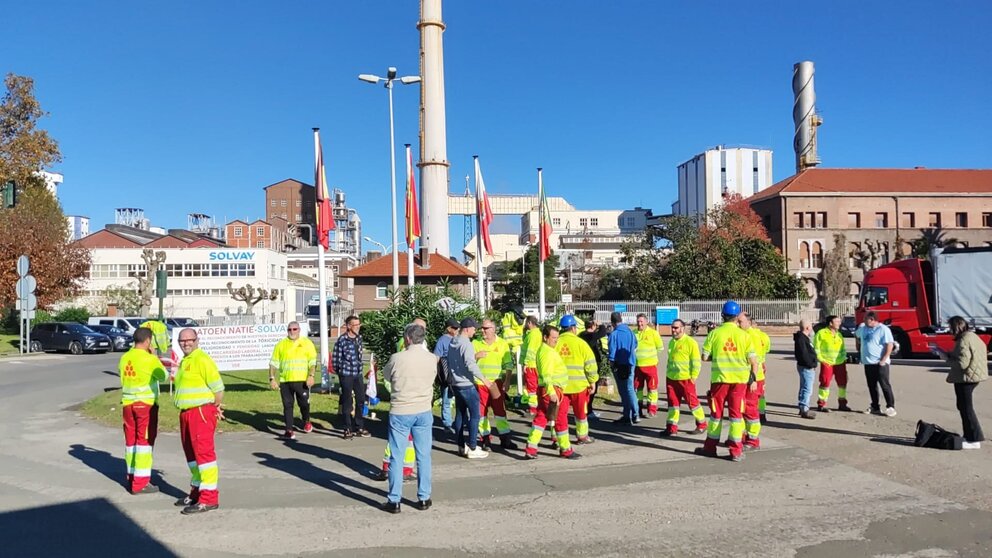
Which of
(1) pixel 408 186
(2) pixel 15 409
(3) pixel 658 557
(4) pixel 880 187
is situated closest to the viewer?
(3) pixel 658 557

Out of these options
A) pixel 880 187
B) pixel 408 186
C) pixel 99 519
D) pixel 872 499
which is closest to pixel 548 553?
pixel 872 499

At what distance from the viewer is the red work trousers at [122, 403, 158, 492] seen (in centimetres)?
774

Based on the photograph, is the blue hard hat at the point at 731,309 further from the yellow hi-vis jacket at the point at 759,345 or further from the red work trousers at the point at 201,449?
the red work trousers at the point at 201,449

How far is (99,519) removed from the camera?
684 cm

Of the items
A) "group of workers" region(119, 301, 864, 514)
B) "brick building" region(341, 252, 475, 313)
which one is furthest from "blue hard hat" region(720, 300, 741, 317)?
"brick building" region(341, 252, 475, 313)

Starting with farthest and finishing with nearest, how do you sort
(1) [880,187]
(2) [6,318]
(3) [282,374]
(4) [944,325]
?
1. (1) [880,187]
2. (2) [6,318]
3. (4) [944,325]
4. (3) [282,374]

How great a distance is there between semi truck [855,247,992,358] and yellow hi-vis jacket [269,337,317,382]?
19742 millimetres

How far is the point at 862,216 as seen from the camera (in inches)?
2586

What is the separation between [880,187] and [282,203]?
3464 inches

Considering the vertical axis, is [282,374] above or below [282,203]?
below

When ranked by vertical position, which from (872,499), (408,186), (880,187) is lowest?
(872,499)

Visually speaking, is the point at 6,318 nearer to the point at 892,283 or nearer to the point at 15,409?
the point at 15,409

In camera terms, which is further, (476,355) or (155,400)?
(476,355)

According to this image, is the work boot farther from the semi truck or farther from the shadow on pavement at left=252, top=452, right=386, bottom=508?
the semi truck
